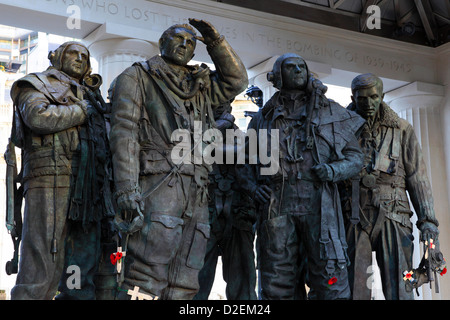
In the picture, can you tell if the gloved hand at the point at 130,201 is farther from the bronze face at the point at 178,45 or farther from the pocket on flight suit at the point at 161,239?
the bronze face at the point at 178,45

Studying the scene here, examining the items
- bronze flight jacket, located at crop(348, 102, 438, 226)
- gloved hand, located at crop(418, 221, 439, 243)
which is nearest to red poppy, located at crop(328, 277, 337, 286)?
bronze flight jacket, located at crop(348, 102, 438, 226)

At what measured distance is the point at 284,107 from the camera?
6.18m

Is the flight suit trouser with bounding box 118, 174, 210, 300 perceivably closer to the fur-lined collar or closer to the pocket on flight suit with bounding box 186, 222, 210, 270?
the pocket on flight suit with bounding box 186, 222, 210, 270

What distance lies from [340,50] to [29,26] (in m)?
4.33

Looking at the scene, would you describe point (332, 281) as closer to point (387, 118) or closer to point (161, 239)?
point (161, 239)

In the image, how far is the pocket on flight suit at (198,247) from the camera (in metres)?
5.07

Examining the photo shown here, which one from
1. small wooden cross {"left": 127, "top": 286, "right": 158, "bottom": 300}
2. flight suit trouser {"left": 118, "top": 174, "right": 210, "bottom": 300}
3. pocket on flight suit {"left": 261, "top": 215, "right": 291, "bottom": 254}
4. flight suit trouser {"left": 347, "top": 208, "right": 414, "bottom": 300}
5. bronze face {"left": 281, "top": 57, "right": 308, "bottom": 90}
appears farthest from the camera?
flight suit trouser {"left": 347, "top": 208, "right": 414, "bottom": 300}

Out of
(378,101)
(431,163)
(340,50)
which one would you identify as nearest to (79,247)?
(378,101)

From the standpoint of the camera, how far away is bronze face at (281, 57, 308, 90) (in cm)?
612

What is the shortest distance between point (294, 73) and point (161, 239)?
1936 millimetres

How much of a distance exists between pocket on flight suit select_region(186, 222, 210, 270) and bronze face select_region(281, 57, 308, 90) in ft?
5.14

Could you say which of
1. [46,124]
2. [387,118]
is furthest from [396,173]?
[46,124]
